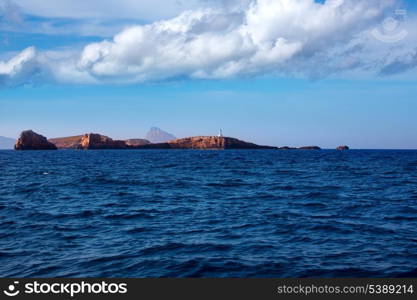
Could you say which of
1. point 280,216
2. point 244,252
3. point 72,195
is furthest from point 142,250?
point 72,195

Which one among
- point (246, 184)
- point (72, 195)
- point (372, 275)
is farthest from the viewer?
point (246, 184)

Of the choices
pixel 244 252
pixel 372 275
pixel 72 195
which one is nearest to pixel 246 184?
pixel 72 195

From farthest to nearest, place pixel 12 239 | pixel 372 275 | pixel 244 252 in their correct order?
pixel 12 239 → pixel 244 252 → pixel 372 275

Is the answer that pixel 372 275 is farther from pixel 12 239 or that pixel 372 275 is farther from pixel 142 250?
pixel 12 239

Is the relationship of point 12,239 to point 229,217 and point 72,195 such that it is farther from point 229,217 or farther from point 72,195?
point 72,195

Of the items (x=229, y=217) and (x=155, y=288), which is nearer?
(x=155, y=288)

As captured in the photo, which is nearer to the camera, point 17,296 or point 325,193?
point 17,296

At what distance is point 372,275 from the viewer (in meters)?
13.9

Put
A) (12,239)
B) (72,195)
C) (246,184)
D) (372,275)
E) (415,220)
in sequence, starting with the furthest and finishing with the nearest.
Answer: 1. (246,184)
2. (72,195)
3. (415,220)
4. (12,239)
5. (372,275)

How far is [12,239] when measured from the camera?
63.5ft

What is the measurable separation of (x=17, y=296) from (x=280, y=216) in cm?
1713

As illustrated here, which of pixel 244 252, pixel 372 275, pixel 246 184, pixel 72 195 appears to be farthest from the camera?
pixel 246 184

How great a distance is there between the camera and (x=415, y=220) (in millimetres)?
23516

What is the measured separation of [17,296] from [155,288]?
3.73m
